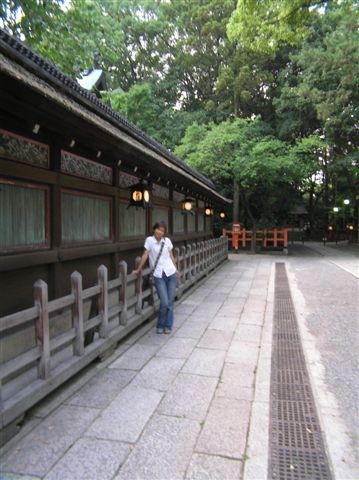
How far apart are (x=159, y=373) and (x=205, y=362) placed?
0.75m

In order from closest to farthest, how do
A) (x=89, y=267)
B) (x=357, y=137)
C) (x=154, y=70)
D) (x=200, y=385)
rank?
(x=200, y=385), (x=89, y=267), (x=357, y=137), (x=154, y=70)

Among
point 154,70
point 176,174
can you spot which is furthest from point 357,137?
point 176,174

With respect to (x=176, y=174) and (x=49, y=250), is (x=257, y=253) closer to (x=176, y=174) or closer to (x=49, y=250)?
(x=176, y=174)

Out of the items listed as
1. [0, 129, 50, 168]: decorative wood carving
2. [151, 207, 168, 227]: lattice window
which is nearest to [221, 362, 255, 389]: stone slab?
[0, 129, 50, 168]: decorative wood carving

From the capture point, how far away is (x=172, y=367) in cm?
498

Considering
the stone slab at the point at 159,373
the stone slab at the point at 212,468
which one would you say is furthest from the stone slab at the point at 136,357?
the stone slab at the point at 212,468

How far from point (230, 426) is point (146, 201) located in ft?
18.2

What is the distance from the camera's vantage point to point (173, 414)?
12.2ft

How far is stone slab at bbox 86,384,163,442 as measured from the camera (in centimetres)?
335

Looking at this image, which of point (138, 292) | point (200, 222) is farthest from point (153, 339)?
point (200, 222)

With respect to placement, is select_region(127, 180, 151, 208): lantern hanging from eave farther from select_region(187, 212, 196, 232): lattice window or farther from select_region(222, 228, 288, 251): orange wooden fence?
select_region(222, 228, 288, 251): orange wooden fence

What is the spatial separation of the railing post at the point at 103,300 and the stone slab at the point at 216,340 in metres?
1.63

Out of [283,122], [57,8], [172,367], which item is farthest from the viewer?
[283,122]

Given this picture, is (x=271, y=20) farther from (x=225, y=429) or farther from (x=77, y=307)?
(x=225, y=429)
